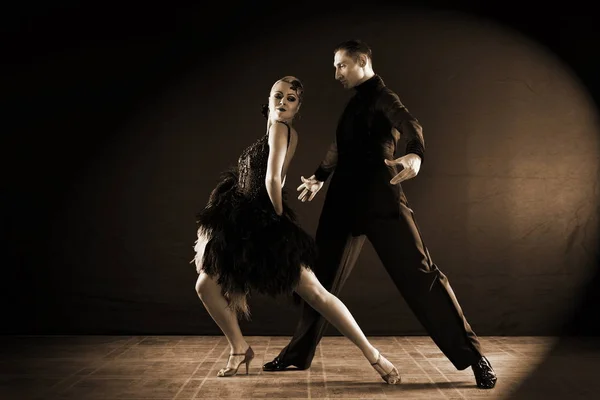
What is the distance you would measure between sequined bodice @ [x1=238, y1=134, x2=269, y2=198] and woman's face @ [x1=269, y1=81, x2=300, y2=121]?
13 cm

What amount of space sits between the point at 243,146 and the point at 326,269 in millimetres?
1906

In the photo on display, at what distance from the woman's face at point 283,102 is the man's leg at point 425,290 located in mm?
717

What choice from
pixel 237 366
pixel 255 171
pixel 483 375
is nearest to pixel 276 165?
pixel 255 171

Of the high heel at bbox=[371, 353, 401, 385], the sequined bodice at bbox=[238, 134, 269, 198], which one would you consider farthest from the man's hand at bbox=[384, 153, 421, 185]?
the high heel at bbox=[371, 353, 401, 385]

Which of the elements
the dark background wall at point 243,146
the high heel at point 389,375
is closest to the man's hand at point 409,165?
the high heel at point 389,375

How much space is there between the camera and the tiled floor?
12.9 feet

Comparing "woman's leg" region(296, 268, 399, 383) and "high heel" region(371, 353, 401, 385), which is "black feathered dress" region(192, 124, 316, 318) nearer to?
"woman's leg" region(296, 268, 399, 383)

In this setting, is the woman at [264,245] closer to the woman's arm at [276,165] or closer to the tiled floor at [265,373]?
the woman's arm at [276,165]

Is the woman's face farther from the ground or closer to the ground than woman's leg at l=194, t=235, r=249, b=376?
farther from the ground

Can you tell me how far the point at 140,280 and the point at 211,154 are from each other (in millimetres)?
1065

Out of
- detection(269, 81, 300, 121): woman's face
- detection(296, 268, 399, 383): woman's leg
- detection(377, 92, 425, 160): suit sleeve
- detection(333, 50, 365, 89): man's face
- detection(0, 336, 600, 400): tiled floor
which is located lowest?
detection(0, 336, 600, 400): tiled floor

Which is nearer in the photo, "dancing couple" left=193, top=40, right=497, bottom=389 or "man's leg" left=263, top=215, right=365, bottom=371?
"dancing couple" left=193, top=40, right=497, bottom=389

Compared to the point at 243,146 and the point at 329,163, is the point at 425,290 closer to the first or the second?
the point at 329,163

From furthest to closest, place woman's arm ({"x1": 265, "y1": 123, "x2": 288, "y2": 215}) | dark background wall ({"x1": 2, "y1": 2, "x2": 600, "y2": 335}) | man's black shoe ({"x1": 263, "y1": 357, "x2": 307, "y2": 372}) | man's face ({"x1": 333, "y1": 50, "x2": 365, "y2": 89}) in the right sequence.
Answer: dark background wall ({"x1": 2, "y1": 2, "x2": 600, "y2": 335})
man's black shoe ({"x1": 263, "y1": 357, "x2": 307, "y2": 372})
man's face ({"x1": 333, "y1": 50, "x2": 365, "y2": 89})
woman's arm ({"x1": 265, "y1": 123, "x2": 288, "y2": 215})
